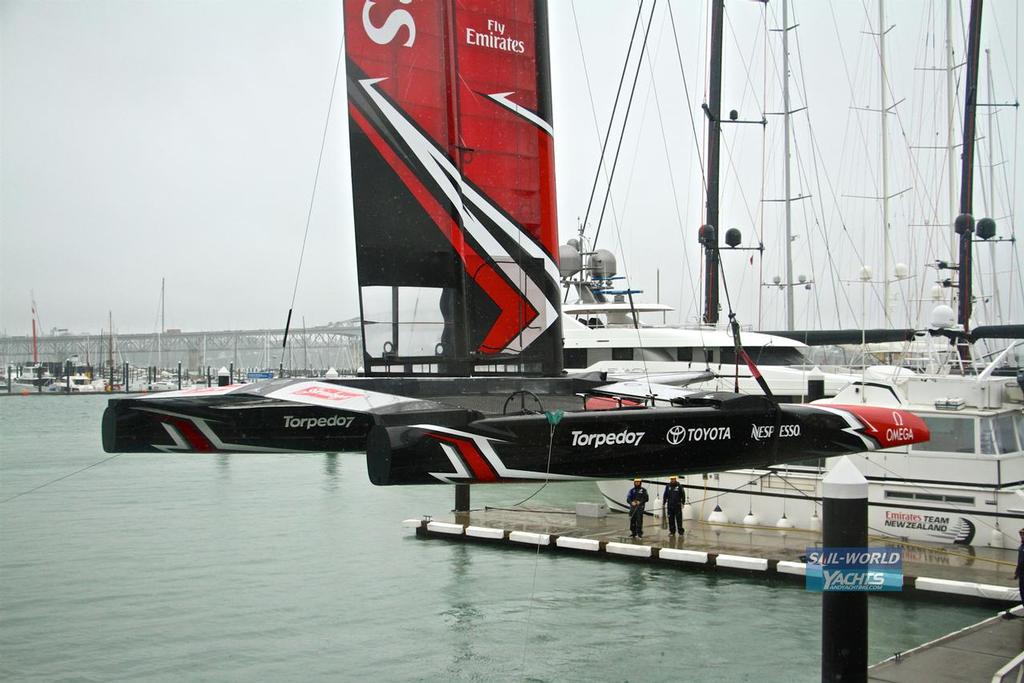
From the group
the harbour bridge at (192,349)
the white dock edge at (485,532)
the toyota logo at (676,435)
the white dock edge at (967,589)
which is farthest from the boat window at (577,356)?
the harbour bridge at (192,349)

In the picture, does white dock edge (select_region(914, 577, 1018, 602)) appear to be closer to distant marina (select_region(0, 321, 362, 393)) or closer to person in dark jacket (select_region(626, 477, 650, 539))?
person in dark jacket (select_region(626, 477, 650, 539))

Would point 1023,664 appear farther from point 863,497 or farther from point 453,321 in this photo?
point 453,321

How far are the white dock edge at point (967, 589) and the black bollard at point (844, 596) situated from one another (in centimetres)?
612

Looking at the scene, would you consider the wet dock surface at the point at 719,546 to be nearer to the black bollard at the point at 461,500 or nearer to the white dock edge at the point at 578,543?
the white dock edge at the point at 578,543

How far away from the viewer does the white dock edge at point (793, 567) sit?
12.7m

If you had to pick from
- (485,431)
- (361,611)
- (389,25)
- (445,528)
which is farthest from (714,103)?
(485,431)

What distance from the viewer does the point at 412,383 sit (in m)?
8.00

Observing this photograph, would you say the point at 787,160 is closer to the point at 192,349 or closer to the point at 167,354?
the point at 192,349

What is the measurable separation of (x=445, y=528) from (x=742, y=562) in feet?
16.2

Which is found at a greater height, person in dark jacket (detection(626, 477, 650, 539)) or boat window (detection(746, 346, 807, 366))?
boat window (detection(746, 346, 807, 366))

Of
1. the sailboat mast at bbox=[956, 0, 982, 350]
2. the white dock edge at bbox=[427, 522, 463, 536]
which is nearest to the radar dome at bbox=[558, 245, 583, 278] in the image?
the sailboat mast at bbox=[956, 0, 982, 350]

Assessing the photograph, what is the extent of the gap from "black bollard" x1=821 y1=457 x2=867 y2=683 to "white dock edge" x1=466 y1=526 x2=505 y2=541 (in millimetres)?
9482

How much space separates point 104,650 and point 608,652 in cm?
513

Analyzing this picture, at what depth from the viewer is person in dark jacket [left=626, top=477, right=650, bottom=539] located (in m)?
14.8
